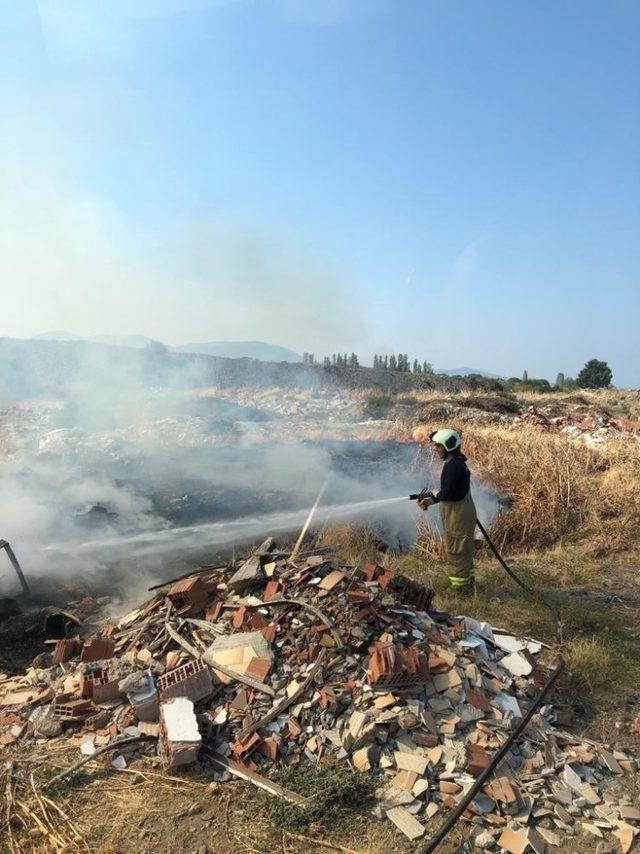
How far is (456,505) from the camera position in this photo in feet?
19.4

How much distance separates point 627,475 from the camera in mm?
9539

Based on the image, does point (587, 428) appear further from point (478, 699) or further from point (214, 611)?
point (214, 611)

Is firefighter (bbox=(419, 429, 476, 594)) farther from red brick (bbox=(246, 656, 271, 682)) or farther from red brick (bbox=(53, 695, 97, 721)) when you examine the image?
red brick (bbox=(53, 695, 97, 721))

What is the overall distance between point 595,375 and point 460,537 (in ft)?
144

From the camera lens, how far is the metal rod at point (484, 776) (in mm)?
2902

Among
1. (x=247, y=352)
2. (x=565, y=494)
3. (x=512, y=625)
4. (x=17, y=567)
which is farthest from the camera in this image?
(x=247, y=352)

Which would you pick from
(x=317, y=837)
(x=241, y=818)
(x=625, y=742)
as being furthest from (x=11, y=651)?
(x=625, y=742)

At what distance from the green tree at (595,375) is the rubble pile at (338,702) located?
43.8 m

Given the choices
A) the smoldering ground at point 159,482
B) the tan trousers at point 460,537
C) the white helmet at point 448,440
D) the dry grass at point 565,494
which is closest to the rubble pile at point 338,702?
the tan trousers at point 460,537

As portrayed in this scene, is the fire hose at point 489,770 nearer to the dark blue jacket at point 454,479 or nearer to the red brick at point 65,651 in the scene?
the dark blue jacket at point 454,479

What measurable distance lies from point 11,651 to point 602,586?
273 inches

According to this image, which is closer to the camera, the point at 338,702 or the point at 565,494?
the point at 338,702

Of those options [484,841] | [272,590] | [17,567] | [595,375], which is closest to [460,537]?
[272,590]

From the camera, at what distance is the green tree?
43.5m
